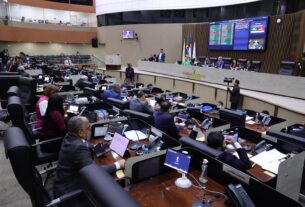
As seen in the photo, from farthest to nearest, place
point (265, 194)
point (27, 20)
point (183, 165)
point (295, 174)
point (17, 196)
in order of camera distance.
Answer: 1. point (27, 20)
2. point (17, 196)
3. point (295, 174)
4. point (183, 165)
5. point (265, 194)

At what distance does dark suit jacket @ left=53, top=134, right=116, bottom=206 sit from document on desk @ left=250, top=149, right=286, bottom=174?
1.86m

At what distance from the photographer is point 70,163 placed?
2.14 m

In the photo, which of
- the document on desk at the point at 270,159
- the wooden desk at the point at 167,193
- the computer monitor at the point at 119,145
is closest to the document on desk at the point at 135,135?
the computer monitor at the point at 119,145

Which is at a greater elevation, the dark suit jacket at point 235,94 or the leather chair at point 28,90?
the leather chair at point 28,90

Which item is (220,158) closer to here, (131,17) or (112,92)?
(112,92)

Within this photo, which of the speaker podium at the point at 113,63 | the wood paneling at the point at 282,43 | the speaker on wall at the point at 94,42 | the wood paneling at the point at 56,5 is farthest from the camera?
the speaker on wall at the point at 94,42

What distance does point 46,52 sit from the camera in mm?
20219

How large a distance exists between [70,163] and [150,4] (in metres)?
16.5

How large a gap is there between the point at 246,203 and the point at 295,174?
1.33 metres

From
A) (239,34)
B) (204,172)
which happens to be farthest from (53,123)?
(239,34)

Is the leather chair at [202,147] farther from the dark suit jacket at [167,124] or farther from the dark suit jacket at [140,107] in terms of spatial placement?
the dark suit jacket at [140,107]

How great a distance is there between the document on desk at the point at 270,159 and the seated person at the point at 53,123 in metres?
2.43

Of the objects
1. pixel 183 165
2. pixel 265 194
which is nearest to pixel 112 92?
pixel 183 165

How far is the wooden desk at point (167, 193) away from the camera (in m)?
1.92
